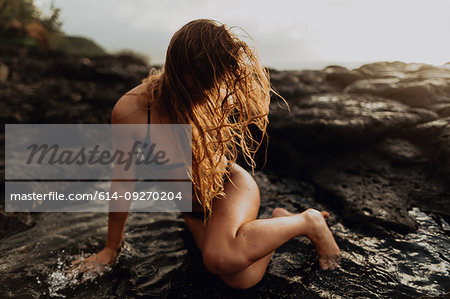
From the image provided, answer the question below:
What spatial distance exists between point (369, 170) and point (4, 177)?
437 cm

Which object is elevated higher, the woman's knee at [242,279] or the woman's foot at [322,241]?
the woman's foot at [322,241]

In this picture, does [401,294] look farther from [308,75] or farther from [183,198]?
[308,75]

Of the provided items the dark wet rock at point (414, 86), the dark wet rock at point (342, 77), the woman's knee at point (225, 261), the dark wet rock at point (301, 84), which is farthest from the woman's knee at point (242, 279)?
the dark wet rock at point (342, 77)

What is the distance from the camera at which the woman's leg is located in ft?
6.26

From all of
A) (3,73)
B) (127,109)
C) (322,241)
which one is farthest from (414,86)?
(3,73)

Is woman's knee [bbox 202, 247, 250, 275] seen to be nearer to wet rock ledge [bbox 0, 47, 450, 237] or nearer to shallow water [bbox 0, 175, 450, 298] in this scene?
shallow water [bbox 0, 175, 450, 298]

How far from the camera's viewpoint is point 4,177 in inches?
134

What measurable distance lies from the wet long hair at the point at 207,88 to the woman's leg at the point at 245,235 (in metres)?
0.13

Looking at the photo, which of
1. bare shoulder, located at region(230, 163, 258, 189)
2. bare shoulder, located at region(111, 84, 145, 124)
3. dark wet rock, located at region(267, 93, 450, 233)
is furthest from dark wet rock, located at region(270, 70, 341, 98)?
bare shoulder, located at region(111, 84, 145, 124)

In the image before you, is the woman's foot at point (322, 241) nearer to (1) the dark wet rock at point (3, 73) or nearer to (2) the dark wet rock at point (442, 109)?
(2) the dark wet rock at point (442, 109)

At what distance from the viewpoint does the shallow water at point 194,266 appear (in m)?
2.04

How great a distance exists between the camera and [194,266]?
238cm

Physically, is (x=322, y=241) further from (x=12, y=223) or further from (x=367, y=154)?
(x=12, y=223)

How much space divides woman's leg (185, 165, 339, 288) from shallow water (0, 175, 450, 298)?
130 millimetres
